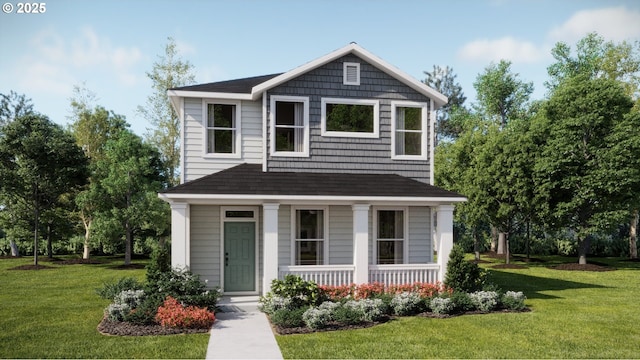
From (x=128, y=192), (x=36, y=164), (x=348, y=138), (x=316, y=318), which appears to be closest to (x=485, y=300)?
(x=316, y=318)

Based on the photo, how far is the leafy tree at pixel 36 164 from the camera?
88.2ft

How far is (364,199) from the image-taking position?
14.4 metres

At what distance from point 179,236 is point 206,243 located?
175 cm

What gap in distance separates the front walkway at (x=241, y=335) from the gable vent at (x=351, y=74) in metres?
7.73

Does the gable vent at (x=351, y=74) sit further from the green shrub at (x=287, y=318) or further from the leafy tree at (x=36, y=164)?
the leafy tree at (x=36, y=164)

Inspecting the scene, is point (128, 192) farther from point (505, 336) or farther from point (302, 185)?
point (505, 336)

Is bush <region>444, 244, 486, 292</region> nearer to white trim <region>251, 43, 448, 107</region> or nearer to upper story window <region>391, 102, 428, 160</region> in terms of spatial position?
upper story window <region>391, 102, 428, 160</region>

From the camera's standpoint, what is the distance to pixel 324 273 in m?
14.4

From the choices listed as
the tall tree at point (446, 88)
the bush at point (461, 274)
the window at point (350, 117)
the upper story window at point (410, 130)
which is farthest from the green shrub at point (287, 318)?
the tall tree at point (446, 88)

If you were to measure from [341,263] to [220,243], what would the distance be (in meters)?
3.99

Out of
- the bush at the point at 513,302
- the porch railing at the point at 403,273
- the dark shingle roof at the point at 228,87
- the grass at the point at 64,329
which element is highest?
the dark shingle roof at the point at 228,87

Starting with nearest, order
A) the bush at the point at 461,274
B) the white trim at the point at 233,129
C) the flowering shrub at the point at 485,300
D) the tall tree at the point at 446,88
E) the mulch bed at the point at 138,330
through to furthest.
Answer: the mulch bed at the point at 138,330 < the flowering shrub at the point at 485,300 < the bush at the point at 461,274 < the white trim at the point at 233,129 < the tall tree at the point at 446,88

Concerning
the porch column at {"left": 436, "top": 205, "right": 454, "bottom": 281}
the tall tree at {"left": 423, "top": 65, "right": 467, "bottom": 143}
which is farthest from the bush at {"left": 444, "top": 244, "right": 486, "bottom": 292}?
the tall tree at {"left": 423, "top": 65, "right": 467, "bottom": 143}

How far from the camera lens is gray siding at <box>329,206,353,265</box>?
1579 centimetres
